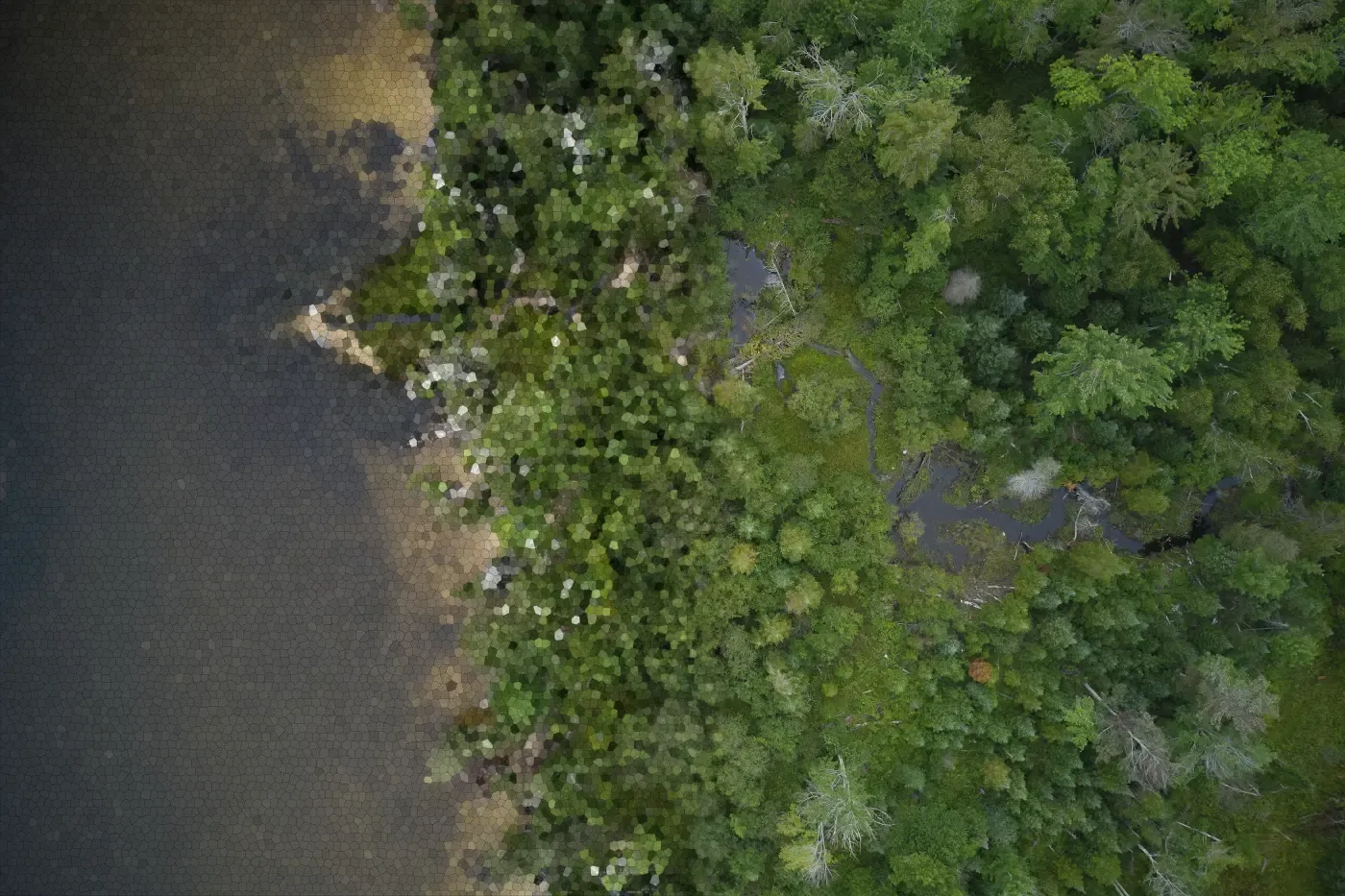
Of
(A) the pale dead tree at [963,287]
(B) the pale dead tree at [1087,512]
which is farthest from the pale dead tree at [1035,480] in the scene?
(A) the pale dead tree at [963,287]

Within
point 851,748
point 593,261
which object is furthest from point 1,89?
point 851,748

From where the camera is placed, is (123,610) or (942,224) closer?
(942,224)

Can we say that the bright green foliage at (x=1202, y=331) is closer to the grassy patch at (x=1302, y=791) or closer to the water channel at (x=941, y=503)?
the water channel at (x=941, y=503)

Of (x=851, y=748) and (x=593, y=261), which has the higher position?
(x=593, y=261)

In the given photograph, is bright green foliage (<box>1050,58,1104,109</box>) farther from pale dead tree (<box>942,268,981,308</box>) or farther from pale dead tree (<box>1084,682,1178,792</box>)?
pale dead tree (<box>1084,682,1178,792</box>)

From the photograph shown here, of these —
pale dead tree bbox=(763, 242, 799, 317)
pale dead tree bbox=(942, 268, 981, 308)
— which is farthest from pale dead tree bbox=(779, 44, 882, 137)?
pale dead tree bbox=(942, 268, 981, 308)

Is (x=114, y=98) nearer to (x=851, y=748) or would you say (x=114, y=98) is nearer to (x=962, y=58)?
(x=962, y=58)
